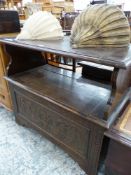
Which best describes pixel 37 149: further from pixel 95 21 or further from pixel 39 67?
pixel 95 21

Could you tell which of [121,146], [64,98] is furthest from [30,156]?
[121,146]

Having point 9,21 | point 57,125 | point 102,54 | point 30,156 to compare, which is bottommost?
point 30,156

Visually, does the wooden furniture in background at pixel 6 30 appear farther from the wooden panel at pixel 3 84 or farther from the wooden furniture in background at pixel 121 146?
the wooden furniture in background at pixel 121 146

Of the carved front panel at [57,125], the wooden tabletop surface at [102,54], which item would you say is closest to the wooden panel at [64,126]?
the carved front panel at [57,125]

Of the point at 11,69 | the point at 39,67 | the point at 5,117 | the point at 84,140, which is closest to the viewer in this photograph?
the point at 84,140

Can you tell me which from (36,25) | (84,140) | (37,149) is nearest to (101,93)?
(84,140)

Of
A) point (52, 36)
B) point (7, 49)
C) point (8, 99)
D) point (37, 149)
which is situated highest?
point (52, 36)

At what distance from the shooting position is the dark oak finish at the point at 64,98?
716mm

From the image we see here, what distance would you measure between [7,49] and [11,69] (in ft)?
0.58

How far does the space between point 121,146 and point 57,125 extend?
44cm

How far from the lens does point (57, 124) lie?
1.01 metres

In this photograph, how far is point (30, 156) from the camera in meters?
1.19

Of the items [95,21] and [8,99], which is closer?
[95,21]

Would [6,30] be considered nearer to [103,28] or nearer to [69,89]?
[69,89]
